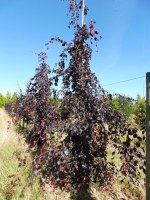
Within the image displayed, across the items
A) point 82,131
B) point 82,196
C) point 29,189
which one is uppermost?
point 82,131

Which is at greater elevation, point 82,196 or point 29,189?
point 29,189

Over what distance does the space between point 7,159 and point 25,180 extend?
1561 millimetres

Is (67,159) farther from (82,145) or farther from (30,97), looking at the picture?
(30,97)

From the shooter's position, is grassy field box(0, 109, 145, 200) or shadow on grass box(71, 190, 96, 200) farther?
shadow on grass box(71, 190, 96, 200)

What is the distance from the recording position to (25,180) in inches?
204

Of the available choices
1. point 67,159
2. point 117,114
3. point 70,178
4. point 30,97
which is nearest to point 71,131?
point 67,159

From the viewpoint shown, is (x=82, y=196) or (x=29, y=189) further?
(x=82, y=196)

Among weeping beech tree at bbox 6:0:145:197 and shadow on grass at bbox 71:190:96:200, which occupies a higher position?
weeping beech tree at bbox 6:0:145:197

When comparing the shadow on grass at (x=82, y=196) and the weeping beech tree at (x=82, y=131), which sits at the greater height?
the weeping beech tree at (x=82, y=131)

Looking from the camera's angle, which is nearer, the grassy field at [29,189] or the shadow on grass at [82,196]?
the grassy field at [29,189]

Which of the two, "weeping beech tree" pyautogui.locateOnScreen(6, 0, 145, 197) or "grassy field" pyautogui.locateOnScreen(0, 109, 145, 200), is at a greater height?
"weeping beech tree" pyautogui.locateOnScreen(6, 0, 145, 197)

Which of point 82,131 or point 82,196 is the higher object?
point 82,131

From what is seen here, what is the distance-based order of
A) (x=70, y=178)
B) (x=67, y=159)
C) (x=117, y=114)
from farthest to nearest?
(x=70, y=178) < (x=117, y=114) < (x=67, y=159)

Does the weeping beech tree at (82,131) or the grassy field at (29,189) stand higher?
the weeping beech tree at (82,131)
